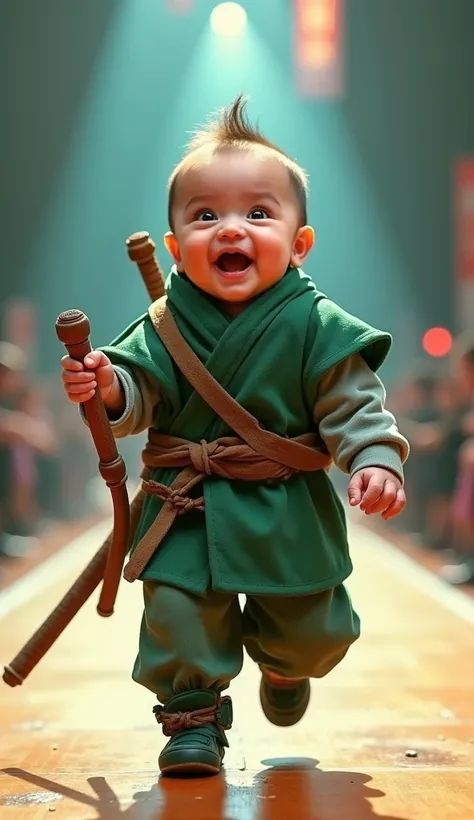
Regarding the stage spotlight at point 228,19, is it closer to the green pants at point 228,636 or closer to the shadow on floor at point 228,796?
the green pants at point 228,636

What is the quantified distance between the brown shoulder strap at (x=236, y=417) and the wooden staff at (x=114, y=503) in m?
0.15

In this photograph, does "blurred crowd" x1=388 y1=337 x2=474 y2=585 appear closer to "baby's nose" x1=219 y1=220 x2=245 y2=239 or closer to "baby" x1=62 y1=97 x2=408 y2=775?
"baby" x1=62 y1=97 x2=408 y2=775

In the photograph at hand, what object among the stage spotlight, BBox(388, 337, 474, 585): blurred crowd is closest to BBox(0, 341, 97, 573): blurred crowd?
BBox(388, 337, 474, 585): blurred crowd

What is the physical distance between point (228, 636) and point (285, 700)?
0.78 ft

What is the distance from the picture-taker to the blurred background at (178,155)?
647cm

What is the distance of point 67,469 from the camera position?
26.0ft

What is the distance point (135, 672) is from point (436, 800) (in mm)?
439

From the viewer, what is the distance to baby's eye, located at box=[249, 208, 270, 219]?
1681mm

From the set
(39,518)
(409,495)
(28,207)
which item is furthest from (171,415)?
(28,207)

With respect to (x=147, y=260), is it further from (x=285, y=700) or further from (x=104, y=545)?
(x=285, y=700)

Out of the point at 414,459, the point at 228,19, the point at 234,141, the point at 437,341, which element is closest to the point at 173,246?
the point at 234,141

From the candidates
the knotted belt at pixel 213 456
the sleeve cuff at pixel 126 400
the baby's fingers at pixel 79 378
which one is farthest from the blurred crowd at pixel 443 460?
the baby's fingers at pixel 79 378

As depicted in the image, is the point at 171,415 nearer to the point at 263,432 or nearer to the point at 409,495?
the point at 263,432

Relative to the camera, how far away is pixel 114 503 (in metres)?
1.65
